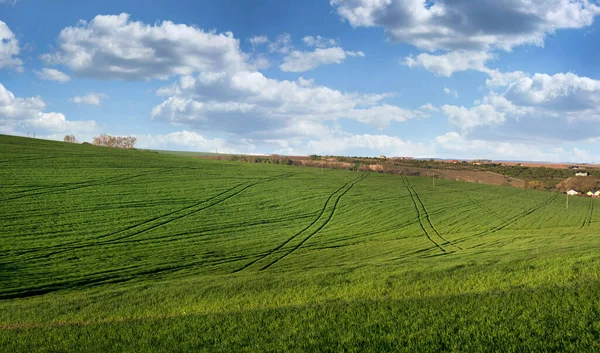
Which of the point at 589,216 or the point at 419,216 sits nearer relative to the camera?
the point at 419,216

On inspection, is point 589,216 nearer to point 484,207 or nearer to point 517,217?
point 517,217

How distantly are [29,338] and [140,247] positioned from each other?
21.9 m

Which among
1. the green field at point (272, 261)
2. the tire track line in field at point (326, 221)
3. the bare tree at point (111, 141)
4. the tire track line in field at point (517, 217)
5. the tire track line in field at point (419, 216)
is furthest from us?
the bare tree at point (111, 141)

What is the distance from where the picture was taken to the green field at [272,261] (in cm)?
1129

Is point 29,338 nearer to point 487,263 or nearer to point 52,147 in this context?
point 487,263

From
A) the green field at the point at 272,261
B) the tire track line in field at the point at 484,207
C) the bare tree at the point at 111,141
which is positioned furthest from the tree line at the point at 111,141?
the tire track line in field at the point at 484,207

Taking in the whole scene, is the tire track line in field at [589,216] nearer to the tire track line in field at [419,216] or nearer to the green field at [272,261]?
the green field at [272,261]

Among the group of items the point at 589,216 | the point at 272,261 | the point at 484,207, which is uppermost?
the point at 484,207

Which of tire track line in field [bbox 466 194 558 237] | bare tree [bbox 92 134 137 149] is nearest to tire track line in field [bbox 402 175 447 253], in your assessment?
tire track line in field [bbox 466 194 558 237]

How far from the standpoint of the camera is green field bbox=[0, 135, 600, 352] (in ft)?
37.0

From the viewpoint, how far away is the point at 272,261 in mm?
32812

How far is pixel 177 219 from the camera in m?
43.3

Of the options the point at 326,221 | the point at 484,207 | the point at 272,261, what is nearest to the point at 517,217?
the point at 484,207

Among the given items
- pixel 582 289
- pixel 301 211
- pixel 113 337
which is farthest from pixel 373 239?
pixel 113 337
